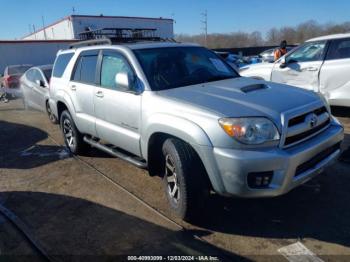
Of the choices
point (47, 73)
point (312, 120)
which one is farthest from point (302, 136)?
point (47, 73)

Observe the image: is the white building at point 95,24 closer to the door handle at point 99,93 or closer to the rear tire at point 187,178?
the door handle at point 99,93

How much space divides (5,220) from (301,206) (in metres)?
3.31

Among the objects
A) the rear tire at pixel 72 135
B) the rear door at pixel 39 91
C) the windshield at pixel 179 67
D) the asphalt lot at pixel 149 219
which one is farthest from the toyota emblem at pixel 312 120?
the rear door at pixel 39 91

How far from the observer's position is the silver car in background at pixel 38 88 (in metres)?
9.45

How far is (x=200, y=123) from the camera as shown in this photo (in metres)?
3.28

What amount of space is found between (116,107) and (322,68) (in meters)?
4.61

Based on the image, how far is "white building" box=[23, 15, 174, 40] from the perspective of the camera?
34.5 m

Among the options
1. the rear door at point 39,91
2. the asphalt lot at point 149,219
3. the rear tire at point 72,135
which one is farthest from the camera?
the rear door at point 39,91

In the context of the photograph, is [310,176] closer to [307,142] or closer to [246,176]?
[307,142]

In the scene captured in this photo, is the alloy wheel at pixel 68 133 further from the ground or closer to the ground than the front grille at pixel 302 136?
closer to the ground

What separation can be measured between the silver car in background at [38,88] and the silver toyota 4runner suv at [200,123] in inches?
177

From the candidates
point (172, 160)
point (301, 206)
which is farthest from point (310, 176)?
point (172, 160)

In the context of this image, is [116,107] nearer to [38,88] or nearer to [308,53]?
[308,53]

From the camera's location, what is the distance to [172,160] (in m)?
3.58
